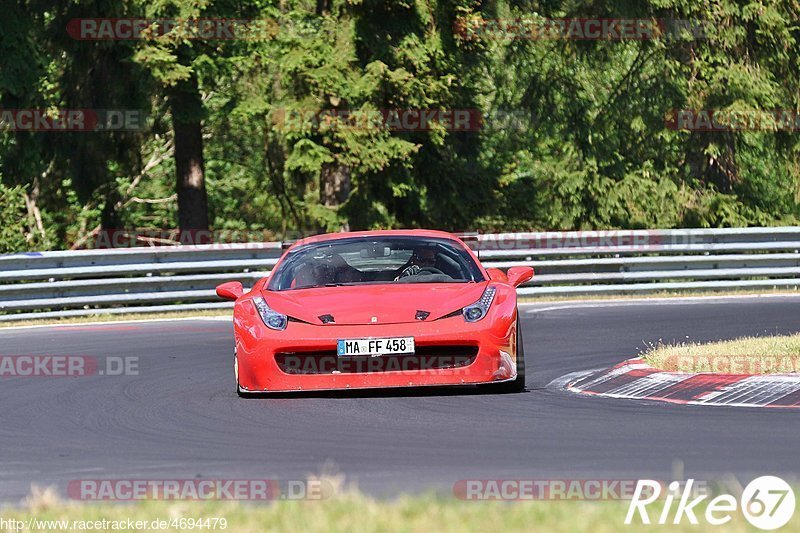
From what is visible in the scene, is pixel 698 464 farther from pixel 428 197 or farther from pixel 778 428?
pixel 428 197

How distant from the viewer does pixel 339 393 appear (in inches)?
415

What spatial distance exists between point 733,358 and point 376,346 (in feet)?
10.2

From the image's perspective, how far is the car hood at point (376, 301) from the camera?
10.0 m

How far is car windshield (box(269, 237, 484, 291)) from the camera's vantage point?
11070 millimetres

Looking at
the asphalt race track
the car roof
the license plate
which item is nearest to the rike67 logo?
the asphalt race track

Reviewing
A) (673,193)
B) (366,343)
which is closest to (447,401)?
(366,343)

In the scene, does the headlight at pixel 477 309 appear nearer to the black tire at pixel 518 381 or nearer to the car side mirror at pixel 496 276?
the black tire at pixel 518 381
